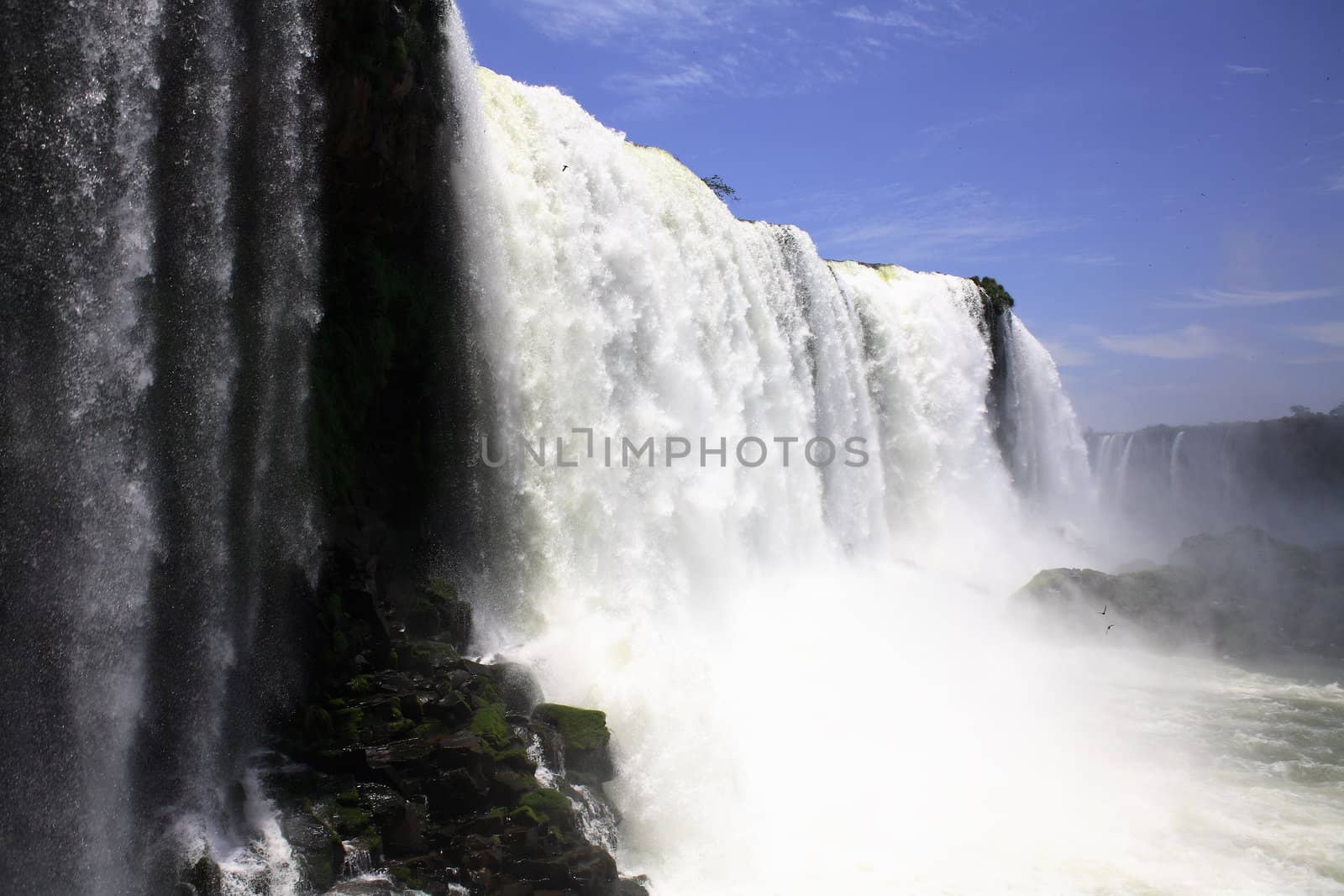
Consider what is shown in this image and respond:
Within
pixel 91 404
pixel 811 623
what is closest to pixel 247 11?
pixel 91 404

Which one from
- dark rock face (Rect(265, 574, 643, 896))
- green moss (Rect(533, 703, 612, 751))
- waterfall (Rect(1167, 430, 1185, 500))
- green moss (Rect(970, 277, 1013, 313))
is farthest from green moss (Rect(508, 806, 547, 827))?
waterfall (Rect(1167, 430, 1185, 500))

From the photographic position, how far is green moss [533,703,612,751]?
7922 millimetres

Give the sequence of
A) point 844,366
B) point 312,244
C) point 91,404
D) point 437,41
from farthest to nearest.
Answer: point 844,366 → point 437,41 → point 312,244 → point 91,404

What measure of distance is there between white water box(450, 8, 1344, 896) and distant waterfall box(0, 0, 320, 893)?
2.46 metres

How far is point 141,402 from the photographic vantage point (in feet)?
20.4

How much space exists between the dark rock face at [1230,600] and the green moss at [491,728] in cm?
1176

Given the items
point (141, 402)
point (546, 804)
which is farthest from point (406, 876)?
point (141, 402)

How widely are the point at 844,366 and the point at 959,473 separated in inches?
200

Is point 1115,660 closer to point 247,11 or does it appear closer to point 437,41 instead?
point 437,41

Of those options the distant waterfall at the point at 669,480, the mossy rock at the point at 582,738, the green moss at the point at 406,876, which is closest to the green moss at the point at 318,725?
the green moss at the point at 406,876

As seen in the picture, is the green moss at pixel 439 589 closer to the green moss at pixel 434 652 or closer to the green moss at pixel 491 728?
the green moss at pixel 434 652

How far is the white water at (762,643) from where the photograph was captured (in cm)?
820

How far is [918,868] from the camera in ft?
25.7

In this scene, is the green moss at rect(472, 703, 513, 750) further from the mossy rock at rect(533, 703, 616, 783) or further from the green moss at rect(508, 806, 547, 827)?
the green moss at rect(508, 806, 547, 827)
